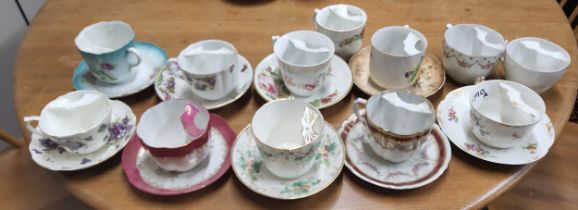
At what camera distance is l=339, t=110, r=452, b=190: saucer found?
722 mm

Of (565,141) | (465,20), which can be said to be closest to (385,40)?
(465,20)

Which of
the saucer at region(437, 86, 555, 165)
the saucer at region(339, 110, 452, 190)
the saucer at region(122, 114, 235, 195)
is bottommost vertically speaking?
the saucer at region(122, 114, 235, 195)

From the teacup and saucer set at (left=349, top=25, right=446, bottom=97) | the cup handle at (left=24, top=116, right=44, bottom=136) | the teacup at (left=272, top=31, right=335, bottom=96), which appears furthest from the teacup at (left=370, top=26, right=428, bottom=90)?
the cup handle at (left=24, top=116, right=44, bottom=136)

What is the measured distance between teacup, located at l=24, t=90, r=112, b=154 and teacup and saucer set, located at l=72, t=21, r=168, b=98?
0.08 m

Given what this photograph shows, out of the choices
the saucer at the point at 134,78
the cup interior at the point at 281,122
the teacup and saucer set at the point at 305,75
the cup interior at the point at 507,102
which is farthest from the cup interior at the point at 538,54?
the saucer at the point at 134,78

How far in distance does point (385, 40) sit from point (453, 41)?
0.17m

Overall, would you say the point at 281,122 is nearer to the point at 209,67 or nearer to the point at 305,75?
the point at 305,75

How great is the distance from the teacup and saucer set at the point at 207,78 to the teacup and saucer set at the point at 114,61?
0.20ft

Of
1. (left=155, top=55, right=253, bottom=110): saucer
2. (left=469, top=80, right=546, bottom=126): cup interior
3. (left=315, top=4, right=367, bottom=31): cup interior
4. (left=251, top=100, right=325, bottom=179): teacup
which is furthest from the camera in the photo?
(left=315, top=4, right=367, bottom=31): cup interior

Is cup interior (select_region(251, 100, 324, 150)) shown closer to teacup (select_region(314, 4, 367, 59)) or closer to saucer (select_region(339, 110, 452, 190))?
saucer (select_region(339, 110, 452, 190))

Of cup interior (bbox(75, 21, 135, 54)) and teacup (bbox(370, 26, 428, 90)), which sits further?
cup interior (bbox(75, 21, 135, 54))

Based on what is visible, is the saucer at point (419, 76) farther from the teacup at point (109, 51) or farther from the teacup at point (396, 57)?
the teacup at point (109, 51)

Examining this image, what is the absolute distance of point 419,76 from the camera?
0.94 meters

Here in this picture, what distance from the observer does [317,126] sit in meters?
0.73
